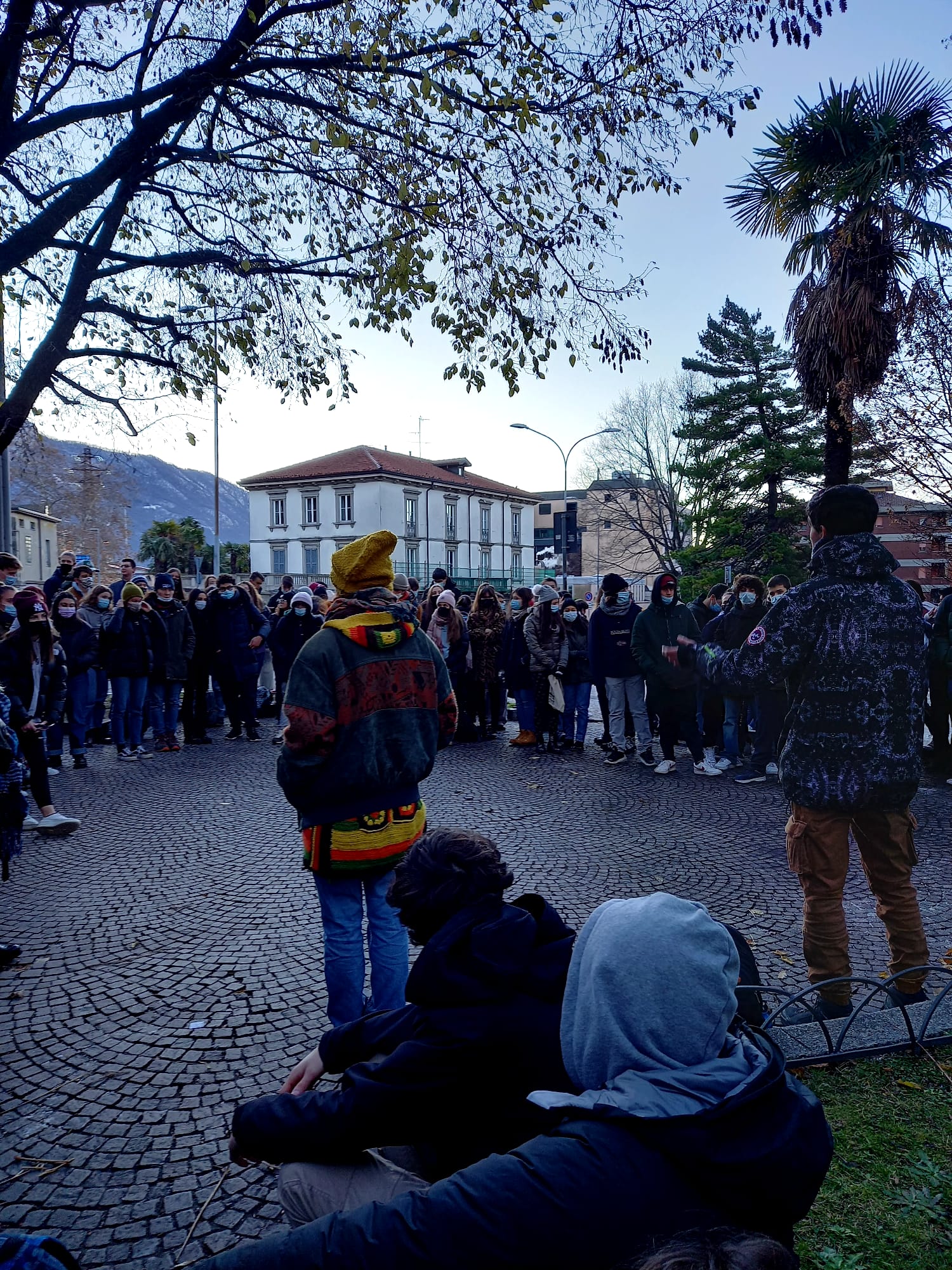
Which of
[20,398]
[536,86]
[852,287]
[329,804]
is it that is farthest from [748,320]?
[329,804]

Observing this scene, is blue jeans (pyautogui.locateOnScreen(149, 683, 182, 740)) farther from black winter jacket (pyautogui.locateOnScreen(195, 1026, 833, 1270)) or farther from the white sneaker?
black winter jacket (pyautogui.locateOnScreen(195, 1026, 833, 1270))

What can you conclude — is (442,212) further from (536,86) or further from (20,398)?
(20,398)

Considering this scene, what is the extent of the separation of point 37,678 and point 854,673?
22.4 ft

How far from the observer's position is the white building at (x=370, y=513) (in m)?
59.9

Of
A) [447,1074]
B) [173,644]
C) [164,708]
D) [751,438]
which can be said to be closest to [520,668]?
[173,644]

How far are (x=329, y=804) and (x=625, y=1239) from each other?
209 cm

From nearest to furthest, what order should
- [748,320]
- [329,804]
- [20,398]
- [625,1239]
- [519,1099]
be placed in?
[625,1239]
[519,1099]
[329,804]
[20,398]
[748,320]

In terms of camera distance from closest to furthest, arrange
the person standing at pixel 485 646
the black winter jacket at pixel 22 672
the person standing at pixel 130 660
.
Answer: the black winter jacket at pixel 22 672 < the person standing at pixel 130 660 < the person standing at pixel 485 646

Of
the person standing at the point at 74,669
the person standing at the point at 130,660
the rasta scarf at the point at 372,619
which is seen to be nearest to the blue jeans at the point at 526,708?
the person standing at the point at 130,660

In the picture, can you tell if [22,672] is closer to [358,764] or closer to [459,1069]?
[358,764]

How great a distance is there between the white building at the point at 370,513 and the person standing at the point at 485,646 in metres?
46.7

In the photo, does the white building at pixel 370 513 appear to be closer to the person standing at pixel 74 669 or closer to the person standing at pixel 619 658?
the person standing at pixel 74 669

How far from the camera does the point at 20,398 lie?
629 cm

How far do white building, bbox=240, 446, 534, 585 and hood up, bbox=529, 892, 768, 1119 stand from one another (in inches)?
2229
